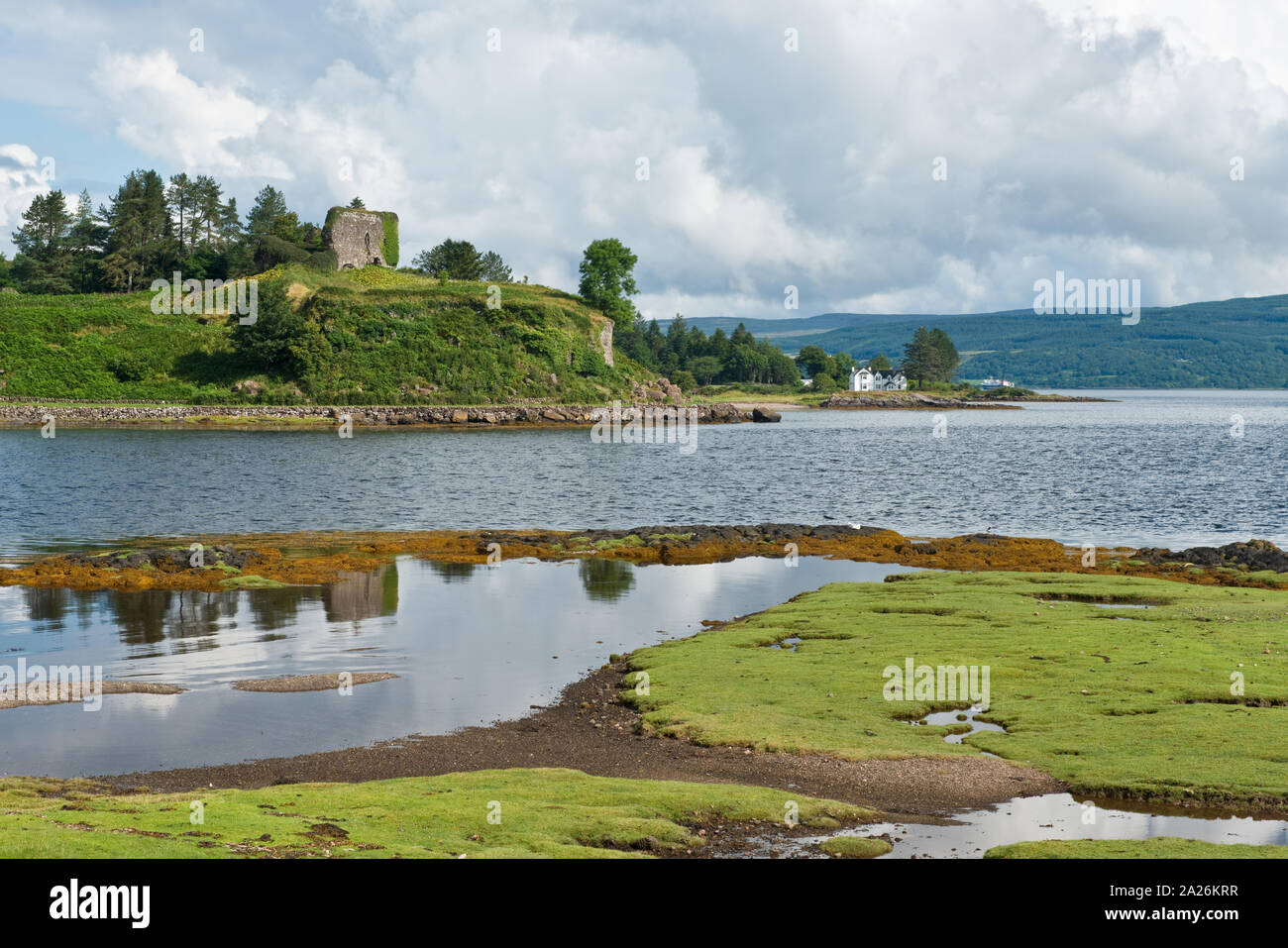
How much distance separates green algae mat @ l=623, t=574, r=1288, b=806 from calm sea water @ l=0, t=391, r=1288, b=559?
2396cm

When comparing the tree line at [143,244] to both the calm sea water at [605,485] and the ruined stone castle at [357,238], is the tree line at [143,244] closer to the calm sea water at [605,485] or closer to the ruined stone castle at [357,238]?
the ruined stone castle at [357,238]

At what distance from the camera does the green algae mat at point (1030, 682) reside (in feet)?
61.3

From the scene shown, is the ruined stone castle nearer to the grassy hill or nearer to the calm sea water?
the grassy hill

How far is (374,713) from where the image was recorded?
74.6 feet

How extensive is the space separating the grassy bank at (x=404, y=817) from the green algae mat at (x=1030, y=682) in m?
4.00

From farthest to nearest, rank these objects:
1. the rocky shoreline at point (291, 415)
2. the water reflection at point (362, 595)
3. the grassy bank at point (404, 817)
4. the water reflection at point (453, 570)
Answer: the rocky shoreline at point (291, 415) → the water reflection at point (453, 570) → the water reflection at point (362, 595) → the grassy bank at point (404, 817)

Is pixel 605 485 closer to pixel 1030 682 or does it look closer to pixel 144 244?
pixel 1030 682

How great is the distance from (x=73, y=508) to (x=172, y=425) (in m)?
68.1

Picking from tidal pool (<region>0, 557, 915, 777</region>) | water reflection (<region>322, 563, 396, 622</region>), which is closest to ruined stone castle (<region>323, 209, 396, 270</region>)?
tidal pool (<region>0, 557, 915, 777</region>)

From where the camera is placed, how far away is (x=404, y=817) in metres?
14.9

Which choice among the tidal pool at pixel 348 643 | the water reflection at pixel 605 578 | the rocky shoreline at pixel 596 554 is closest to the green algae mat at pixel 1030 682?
the tidal pool at pixel 348 643

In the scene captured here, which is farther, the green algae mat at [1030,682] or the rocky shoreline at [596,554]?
the rocky shoreline at [596,554]
